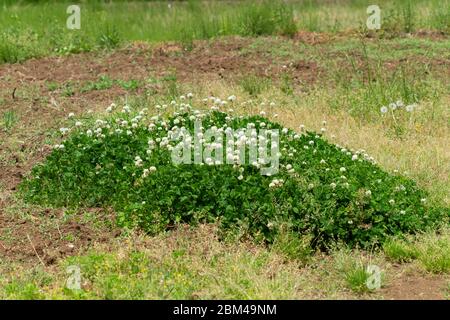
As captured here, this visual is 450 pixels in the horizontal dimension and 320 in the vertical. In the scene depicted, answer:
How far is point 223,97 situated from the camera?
370 inches

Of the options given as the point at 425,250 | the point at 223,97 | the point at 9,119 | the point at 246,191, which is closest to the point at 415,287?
the point at 425,250

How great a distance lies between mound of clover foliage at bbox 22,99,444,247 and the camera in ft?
19.3

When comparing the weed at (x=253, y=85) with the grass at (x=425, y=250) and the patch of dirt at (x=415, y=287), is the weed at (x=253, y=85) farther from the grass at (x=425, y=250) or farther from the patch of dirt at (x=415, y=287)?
the patch of dirt at (x=415, y=287)

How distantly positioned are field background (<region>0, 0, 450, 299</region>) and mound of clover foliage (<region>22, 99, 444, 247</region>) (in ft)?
0.48

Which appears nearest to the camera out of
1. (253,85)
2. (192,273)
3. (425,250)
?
(192,273)

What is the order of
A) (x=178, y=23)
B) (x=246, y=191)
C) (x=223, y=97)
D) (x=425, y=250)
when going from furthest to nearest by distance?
(x=178, y=23), (x=223, y=97), (x=246, y=191), (x=425, y=250)

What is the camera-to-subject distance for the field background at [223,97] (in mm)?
5328

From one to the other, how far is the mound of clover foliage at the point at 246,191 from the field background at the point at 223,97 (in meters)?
0.15

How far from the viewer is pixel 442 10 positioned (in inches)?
531

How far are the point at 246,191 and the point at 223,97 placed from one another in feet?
11.6

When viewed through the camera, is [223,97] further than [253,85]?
No

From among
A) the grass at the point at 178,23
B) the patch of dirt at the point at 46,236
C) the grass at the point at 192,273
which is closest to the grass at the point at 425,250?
the grass at the point at 192,273

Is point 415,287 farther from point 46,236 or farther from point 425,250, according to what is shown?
point 46,236
